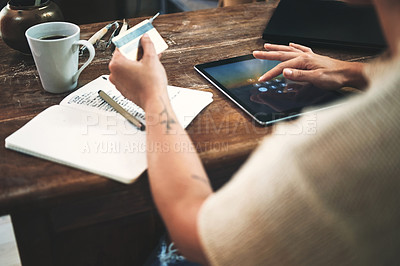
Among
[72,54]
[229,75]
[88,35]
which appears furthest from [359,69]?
[88,35]

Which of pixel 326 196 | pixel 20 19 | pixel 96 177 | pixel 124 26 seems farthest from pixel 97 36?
pixel 326 196

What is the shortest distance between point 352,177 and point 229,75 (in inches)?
23.2

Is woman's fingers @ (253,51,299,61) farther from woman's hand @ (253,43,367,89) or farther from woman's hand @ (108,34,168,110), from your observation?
woman's hand @ (108,34,168,110)

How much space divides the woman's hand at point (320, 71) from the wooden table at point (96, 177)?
166mm

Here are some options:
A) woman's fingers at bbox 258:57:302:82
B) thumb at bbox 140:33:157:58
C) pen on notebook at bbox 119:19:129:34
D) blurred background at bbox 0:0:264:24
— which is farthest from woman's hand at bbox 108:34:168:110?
blurred background at bbox 0:0:264:24

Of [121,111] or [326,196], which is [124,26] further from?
[326,196]

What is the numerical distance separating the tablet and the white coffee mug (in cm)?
31

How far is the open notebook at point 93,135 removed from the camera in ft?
2.22

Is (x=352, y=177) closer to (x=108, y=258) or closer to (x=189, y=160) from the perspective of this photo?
(x=189, y=160)

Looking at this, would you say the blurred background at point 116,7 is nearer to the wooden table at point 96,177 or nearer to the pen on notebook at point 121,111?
the wooden table at point 96,177

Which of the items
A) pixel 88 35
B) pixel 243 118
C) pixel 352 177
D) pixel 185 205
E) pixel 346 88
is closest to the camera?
pixel 352 177

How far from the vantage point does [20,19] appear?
0.98 metres

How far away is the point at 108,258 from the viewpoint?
0.97m

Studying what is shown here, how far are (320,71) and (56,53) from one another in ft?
2.00
